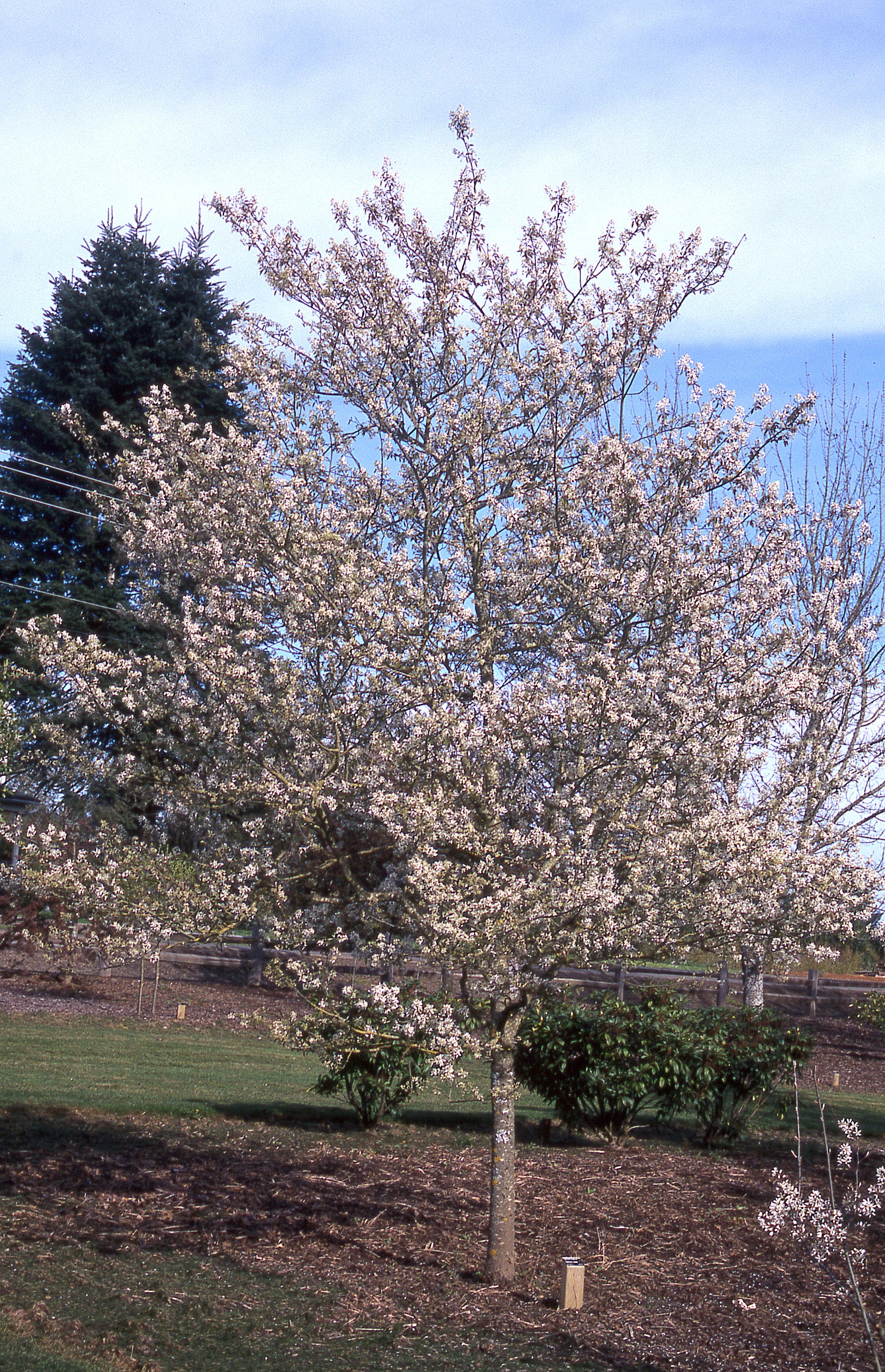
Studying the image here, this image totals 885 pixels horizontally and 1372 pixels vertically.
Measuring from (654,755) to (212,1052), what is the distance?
1198 centimetres

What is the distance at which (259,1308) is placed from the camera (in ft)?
18.6

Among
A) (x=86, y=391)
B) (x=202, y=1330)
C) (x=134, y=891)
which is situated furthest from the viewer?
(x=86, y=391)

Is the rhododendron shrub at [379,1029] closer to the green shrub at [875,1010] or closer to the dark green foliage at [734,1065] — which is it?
the dark green foliage at [734,1065]

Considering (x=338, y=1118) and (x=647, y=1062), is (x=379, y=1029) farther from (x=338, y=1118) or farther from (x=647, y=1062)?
(x=338, y=1118)

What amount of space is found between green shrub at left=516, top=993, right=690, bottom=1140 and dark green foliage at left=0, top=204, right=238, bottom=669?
13.7 metres

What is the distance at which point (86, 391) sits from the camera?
22438 millimetres

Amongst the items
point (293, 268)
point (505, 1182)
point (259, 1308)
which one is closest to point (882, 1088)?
point (505, 1182)

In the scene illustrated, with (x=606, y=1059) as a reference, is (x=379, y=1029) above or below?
above

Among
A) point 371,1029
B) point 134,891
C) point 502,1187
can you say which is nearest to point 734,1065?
point 502,1187

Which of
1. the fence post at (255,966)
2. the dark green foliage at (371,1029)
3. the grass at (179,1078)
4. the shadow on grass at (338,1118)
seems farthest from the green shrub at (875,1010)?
the dark green foliage at (371,1029)

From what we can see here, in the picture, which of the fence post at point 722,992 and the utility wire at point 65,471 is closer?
the utility wire at point 65,471

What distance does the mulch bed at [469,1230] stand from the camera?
565 cm

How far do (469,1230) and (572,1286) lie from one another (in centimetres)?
152

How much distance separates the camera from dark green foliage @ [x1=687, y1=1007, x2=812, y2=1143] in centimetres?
1009
